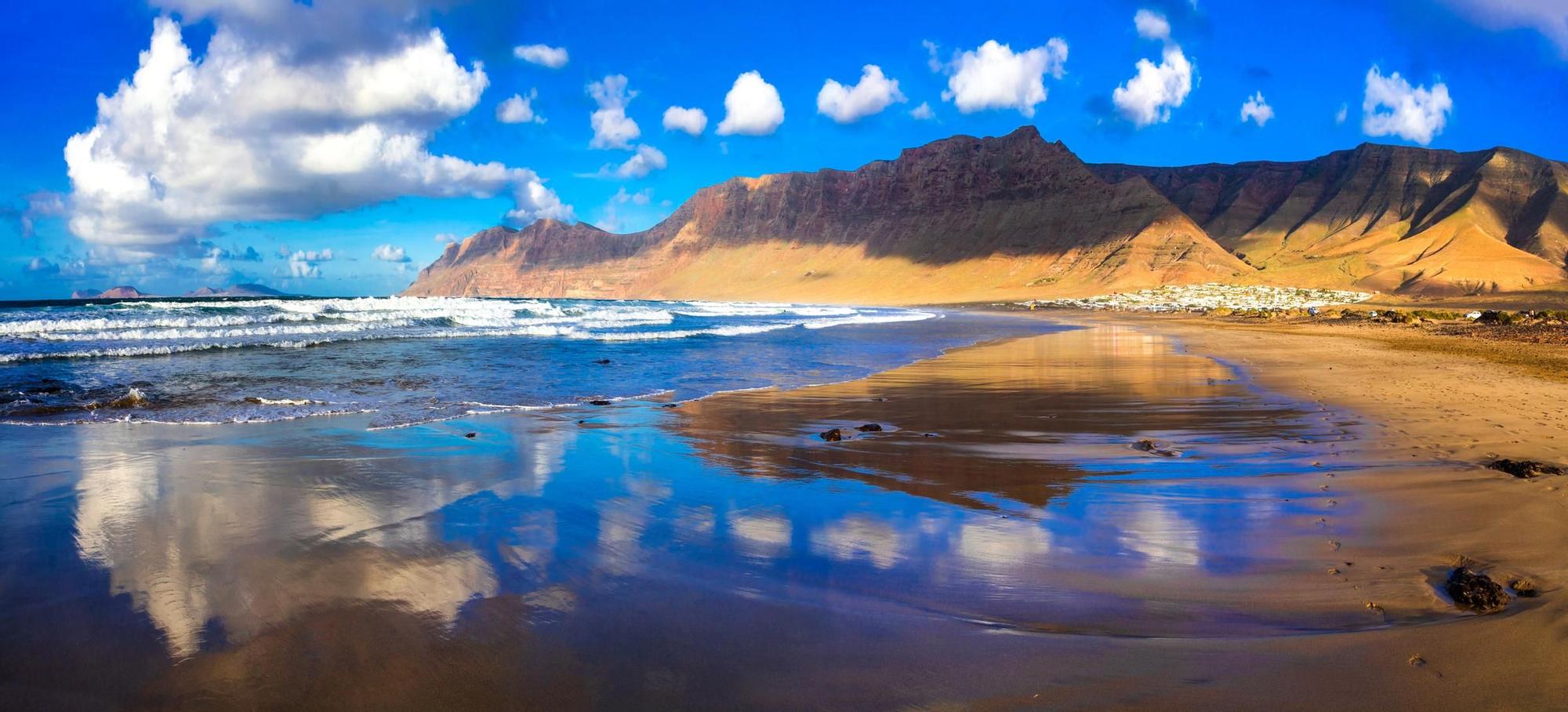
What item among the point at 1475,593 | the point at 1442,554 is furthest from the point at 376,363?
the point at 1475,593

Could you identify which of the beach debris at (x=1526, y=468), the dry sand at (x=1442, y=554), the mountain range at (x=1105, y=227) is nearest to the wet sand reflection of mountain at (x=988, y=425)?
the dry sand at (x=1442, y=554)

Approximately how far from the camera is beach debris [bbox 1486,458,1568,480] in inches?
235

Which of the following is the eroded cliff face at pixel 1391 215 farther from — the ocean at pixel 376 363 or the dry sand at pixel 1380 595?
the dry sand at pixel 1380 595

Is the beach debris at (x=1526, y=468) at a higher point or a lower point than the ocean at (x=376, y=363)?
lower

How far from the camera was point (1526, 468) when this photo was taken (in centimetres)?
605

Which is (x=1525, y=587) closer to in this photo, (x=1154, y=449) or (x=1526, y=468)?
(x=1526, y=468)

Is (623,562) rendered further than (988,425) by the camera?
No

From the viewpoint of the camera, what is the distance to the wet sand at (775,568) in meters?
2.92

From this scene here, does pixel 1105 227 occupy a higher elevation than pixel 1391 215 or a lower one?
lower

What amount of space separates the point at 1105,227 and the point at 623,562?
403 ft

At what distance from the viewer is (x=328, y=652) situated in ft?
10.4

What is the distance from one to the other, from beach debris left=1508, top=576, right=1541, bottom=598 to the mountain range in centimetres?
8111

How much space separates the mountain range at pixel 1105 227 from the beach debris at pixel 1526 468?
255 ft

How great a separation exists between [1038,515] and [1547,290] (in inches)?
3090
